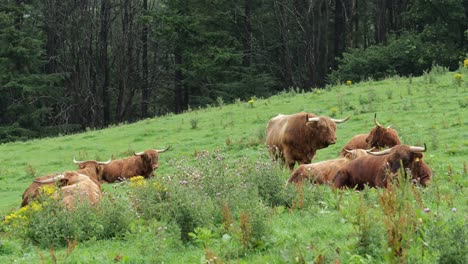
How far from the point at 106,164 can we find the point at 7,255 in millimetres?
9475

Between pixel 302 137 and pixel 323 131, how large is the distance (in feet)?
1.67

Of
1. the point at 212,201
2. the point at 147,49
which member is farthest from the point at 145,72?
the point at 212,201

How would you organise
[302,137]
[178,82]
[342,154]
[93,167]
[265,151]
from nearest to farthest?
[342,154], [302,137], [93,167], [265,151], [178,82]

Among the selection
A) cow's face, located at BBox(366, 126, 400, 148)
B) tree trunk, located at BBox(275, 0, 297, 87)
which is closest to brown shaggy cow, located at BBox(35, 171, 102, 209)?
cow's face, located at BBox(366, 126, 400, 148)

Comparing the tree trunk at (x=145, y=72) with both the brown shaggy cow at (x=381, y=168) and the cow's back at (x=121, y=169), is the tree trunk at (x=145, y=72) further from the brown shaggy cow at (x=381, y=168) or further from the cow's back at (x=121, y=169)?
the brown shaggy cow at (x=381, y=168)

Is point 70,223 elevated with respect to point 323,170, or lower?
elevated

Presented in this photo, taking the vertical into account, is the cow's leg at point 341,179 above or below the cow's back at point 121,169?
above

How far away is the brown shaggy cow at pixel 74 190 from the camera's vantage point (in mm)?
8906

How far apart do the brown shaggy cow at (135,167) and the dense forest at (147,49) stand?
77.4 ft

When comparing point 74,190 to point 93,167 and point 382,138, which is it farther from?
point 382,138

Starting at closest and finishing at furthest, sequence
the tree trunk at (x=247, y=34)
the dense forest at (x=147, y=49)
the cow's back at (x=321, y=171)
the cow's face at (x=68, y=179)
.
Answer: the cow's back at (x=321, y=171) → the cow's face at (x=68, y=179) → the dense forest at (x=147, y=49) → the tree trunk at (x=247, y=34)

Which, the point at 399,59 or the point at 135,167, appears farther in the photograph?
the point at 399,59

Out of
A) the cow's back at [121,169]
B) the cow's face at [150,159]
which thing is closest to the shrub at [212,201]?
the cow's face at [150,159]

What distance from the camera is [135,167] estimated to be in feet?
55.3
